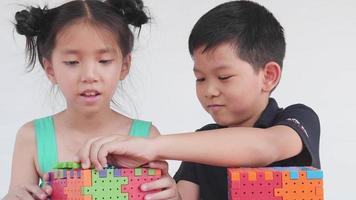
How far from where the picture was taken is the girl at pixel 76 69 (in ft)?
4.85

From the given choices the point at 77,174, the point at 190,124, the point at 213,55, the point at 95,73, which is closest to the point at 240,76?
the point at 213,55

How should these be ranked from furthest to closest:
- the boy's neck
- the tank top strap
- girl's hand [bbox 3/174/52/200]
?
1. the tank top strap
2. the boy's neck
3. girl's hand [bbox 3/174/52/200]

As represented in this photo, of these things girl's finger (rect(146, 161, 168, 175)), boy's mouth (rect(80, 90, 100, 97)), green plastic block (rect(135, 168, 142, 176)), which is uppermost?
boy's mouth (rect(80, 90, 100, 97))

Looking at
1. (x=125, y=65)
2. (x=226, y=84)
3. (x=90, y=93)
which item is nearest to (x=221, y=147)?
(x=226, y=84)

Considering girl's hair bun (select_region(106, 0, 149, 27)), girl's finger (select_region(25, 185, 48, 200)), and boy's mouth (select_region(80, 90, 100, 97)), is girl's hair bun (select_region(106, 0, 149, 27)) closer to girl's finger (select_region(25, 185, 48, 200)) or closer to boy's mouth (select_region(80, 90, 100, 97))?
boy's mouth (select_region(80, 90, 100, 97))

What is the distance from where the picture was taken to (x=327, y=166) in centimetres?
283

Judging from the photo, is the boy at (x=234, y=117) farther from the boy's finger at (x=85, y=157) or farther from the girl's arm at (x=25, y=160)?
the girl's arm at (x=25, y=160)

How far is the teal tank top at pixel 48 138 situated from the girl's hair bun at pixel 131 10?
0.89 ft

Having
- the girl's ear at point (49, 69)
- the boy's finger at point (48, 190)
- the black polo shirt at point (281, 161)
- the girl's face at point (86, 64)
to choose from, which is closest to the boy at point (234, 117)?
the black polo shirt at point (281, 161)

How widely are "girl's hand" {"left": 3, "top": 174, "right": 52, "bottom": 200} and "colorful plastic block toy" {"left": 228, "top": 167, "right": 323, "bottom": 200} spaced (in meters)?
0.32

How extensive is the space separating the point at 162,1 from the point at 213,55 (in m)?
1.49

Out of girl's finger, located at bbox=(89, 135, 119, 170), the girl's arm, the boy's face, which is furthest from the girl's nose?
the girl's arm

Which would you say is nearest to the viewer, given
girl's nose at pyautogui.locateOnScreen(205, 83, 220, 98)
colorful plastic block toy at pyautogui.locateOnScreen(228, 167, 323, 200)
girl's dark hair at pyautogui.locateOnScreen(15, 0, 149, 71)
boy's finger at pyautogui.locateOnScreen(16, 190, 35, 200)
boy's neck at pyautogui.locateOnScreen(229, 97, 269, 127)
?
colorful plastic block toy at pyautogui.locateOnScreen(228, 167, 323, 200)

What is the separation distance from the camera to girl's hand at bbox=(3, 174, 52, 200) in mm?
1063
